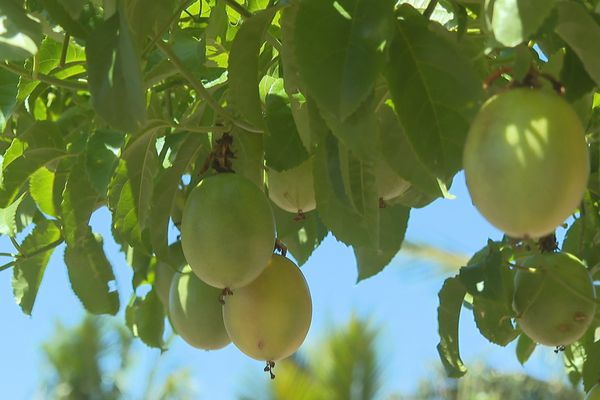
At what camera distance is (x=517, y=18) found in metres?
1.05

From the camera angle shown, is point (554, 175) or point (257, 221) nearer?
point (554, 175)

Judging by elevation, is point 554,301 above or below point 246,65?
below

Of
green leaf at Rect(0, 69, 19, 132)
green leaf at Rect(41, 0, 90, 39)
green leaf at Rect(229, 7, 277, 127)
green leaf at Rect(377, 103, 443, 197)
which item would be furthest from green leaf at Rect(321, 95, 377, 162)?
green leaf at Rect(0, 69, 19, 132)

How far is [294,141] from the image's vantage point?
5.02 ft

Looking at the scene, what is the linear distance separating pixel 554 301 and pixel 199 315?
0.56 metres

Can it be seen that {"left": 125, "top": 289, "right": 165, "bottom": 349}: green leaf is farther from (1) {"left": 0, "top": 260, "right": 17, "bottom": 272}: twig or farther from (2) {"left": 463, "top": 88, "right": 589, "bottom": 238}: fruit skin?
(2) {"left": 463, "top": 88, "right": 589, "bottom": 238}: fruit skin

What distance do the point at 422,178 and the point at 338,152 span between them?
0.46 ft

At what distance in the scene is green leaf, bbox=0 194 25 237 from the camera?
6.34ft

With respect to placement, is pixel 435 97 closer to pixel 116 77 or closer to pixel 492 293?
pixel 116 77

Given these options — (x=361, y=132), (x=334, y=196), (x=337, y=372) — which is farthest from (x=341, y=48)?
(x=337, y=372)

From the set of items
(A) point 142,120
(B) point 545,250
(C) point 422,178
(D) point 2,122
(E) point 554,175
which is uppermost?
(E) point 554,175

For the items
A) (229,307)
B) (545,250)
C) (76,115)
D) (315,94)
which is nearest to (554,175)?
(315,94)

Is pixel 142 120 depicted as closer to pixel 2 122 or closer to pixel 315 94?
pixel 315 94

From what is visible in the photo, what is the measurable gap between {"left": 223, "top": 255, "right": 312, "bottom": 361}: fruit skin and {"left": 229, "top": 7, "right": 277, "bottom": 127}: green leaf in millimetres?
247
